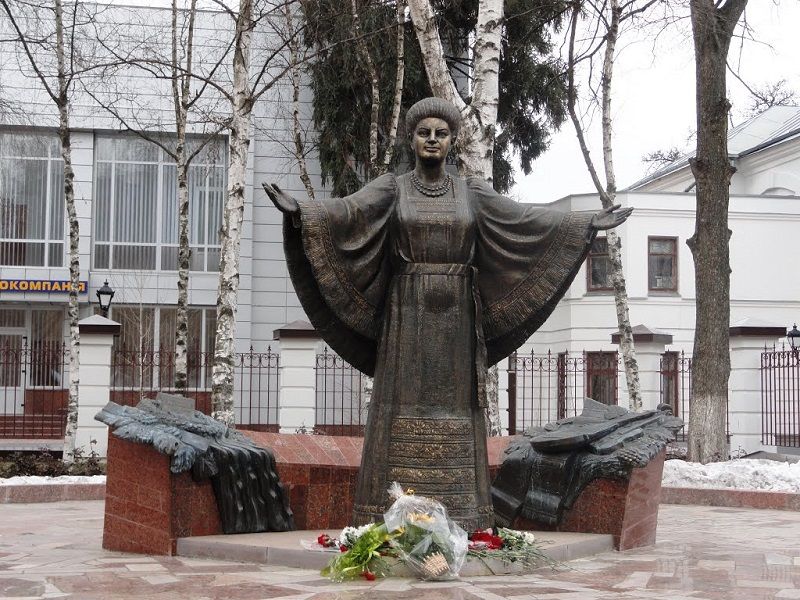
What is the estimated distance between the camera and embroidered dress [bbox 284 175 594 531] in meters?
6.53

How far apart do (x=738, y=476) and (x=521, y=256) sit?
19.6 ft

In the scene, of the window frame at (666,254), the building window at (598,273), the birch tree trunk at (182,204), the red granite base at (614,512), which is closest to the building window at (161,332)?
the birch tree trunk at (182,204)

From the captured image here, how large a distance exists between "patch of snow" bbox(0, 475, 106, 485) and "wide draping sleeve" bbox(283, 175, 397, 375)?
585 cm

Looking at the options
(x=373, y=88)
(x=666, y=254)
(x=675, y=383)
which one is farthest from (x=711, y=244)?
(x=666, y=254)

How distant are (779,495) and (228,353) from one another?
6479 mm

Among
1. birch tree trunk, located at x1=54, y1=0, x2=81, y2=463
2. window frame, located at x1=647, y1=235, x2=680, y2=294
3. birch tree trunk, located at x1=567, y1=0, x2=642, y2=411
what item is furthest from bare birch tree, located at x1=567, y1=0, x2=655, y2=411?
window frame, located at x1=647, y1=235, x2=680, y2=294

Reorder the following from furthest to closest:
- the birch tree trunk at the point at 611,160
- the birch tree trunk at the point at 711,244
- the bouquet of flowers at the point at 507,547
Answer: the birch tree trunk at the point at 611,160 < the birch tree trunk at the point at 711,244 < the bouquet of flowers at the point at 507,547

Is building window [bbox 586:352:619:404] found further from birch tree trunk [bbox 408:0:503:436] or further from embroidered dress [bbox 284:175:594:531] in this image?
embroidered dress [bbox 284:175:594:531]

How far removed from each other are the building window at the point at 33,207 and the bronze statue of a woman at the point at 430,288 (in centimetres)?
1976

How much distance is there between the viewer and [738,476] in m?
11.7

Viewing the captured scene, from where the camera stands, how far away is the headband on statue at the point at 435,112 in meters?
6.61

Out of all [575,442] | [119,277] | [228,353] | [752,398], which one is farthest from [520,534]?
[119,277]

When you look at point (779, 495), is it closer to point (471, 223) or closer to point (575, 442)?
point (575, 442)

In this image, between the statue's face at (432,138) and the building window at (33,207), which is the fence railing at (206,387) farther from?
the statue's face at (432,138)
